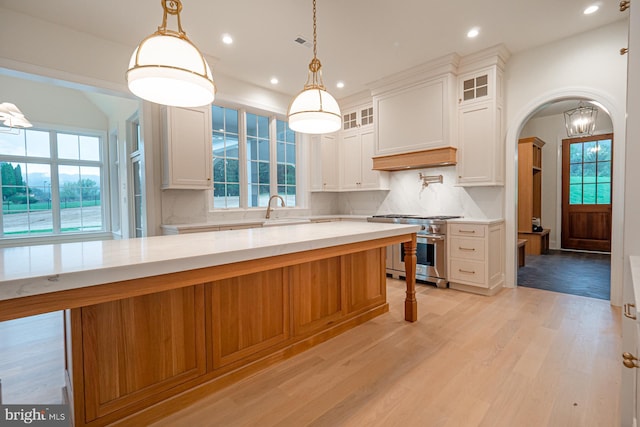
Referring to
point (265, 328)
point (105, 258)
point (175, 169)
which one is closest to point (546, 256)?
point (265, 328)

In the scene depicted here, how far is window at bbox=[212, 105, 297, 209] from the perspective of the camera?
15.3 feet

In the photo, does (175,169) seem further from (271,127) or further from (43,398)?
(43,398)

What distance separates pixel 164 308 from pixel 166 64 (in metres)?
1.28

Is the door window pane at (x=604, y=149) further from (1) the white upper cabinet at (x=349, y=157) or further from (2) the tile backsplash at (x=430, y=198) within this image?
(1) the white upper cabinet at (x=349, y=157)

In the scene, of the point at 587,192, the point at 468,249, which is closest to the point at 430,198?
the point at 468,249

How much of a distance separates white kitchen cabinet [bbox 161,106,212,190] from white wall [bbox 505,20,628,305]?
3866mm

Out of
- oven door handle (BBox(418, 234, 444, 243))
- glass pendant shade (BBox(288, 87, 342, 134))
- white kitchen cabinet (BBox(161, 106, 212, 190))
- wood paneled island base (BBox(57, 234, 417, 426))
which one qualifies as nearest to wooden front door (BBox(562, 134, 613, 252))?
oven door handle (BBox(418, 234, 444, 243))

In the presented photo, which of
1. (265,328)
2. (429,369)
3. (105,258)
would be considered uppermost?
(105,258)

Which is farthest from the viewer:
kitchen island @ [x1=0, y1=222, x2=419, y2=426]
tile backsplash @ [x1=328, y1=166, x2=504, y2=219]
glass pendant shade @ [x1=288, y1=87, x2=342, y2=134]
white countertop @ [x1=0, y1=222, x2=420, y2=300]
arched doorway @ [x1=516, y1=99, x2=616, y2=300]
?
arched doorway @ [x1=516, y1=99, x2=616, y2=300]

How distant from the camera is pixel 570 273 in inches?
181

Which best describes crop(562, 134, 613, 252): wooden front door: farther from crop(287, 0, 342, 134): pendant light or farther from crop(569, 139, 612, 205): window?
crop(287, 0, 342, 134): pendant light

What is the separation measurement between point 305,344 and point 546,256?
583cm

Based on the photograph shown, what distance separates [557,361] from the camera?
7.02 ft

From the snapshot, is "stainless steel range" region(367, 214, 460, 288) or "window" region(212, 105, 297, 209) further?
"window" region(212, 105, 297, 209)
